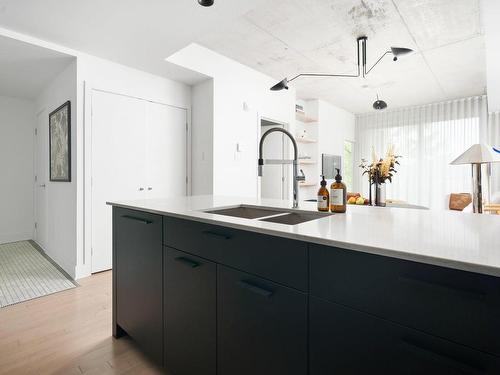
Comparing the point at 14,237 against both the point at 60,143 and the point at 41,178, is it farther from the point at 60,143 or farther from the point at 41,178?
the point at 60,143

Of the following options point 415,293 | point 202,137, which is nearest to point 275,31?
point 202,137

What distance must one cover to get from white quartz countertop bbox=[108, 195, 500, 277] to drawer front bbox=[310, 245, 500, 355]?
0.03m

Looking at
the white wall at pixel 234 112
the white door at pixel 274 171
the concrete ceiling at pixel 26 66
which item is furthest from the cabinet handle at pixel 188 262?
the white door at pixel 274 171

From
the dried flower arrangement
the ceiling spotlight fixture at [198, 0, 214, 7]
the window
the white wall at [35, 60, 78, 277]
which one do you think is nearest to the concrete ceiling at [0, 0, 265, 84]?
the ceiling spotlight fixture at [198, 0, 214, 7]

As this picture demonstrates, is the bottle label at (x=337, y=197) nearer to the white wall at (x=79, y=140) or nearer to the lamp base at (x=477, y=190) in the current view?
the lamp base at (x=477, y=190)

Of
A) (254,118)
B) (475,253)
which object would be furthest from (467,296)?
(254,118)

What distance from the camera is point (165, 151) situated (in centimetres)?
381

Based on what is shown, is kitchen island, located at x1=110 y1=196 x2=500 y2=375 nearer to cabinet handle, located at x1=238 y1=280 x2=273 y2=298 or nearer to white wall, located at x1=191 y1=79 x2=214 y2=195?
cabinet handle, located at x1=238 y1=280 x2=273 y2=298

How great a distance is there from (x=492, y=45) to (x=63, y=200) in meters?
5.21

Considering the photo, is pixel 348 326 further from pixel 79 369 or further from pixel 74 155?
pixel 74 155

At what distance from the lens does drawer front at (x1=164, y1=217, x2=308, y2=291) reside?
91 cm

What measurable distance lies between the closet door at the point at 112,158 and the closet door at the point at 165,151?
0.31ft

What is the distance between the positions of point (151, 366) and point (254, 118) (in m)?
3.50

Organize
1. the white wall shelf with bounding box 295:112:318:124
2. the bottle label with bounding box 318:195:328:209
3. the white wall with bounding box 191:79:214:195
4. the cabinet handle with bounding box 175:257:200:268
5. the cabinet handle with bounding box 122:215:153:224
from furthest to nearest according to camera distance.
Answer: the white wall shelf with bounding box 295:112:318:124, the white wall with bounding box 191:79:214:195, the cabinet handle with bounding box 122:215:153:224, the bottle label with bounding box 318:195:328:209, the cabinet handle with bounding box 175:257:200:268
